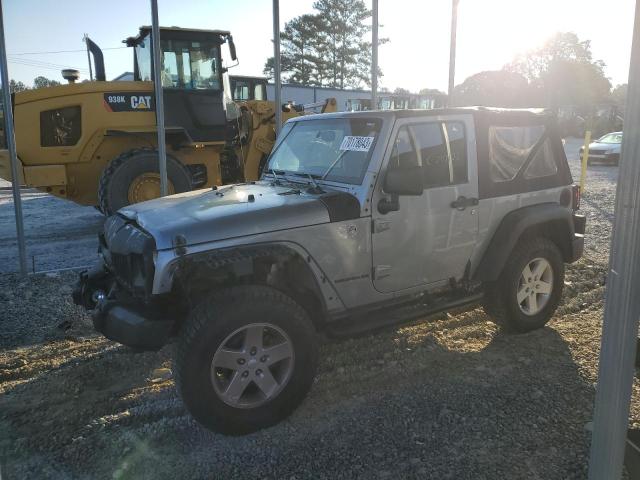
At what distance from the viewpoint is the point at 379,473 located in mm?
2795

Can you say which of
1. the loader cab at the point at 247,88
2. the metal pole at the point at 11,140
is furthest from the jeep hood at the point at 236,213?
the loader cab at the point at 247,88

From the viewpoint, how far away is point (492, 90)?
39.5 m

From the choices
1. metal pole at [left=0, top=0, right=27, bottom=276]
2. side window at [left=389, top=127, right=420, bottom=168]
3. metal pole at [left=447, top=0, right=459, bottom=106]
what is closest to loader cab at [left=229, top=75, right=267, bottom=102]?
metal pole at [left=447, top=0, right=459, bottom=106]

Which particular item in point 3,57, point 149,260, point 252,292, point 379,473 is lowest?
point 379,473

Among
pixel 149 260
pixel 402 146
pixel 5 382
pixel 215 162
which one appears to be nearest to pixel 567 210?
pixel 402 146

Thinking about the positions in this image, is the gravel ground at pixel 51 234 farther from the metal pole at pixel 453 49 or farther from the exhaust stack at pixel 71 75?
the metal pole at pixel 453 49

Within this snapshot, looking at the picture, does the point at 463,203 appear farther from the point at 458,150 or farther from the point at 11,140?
the point at 11,140

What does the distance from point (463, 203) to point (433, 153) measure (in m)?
0.46

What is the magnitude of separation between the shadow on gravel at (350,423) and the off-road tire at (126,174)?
4224mm

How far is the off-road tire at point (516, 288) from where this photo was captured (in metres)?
4.31

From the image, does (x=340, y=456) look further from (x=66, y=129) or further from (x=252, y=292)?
(x=66, y=129)

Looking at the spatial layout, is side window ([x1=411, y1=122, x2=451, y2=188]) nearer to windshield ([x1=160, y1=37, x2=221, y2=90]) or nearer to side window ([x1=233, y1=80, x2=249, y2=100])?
windshield ([x1=160, y1=37, x2=221, y2=90])

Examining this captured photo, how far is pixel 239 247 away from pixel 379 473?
1.50 meters

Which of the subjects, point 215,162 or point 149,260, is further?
point 215,162
